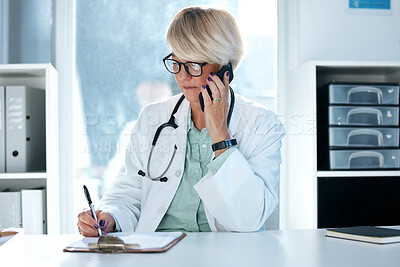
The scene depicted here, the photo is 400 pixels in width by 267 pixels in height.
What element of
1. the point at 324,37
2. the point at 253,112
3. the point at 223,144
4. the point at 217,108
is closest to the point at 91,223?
the point at 223,144

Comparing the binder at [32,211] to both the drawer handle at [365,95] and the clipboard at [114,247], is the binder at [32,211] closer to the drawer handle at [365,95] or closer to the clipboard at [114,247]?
the clipboard at [114,247]

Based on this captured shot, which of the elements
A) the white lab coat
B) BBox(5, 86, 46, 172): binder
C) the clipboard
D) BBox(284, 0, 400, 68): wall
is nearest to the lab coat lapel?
the white lab coat

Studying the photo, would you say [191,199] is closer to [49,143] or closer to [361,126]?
[49,143]

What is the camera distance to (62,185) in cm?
256

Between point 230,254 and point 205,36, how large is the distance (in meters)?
0.93

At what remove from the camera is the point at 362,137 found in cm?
224

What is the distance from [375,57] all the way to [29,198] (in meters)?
1.96

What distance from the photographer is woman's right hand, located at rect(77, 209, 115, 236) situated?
1.31 meters

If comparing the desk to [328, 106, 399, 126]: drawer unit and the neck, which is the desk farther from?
[328, 106, 399, 126]: drawer unit

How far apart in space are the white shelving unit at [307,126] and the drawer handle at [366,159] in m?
0.05

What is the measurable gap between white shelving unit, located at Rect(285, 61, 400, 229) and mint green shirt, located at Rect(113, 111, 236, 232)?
678mm

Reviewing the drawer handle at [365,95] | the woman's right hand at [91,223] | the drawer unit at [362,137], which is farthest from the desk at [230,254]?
the drawer handle at [365,95]

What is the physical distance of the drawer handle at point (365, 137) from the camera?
2230 mm

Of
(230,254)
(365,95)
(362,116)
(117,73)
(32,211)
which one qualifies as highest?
(117,73)
